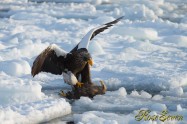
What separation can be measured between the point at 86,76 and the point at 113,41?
435cm

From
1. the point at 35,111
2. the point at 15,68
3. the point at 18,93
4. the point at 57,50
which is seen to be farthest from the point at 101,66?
the point at 35,111

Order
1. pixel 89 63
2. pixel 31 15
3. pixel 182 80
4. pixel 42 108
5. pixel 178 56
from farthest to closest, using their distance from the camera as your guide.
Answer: pixel 31 15 → pixel 178 56 → pixel 182 80 → pixel 89 63 → pixel 42 108

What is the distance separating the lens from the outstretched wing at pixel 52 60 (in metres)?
5.96

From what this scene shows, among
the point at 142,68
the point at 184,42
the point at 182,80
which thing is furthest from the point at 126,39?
the point at 182,80

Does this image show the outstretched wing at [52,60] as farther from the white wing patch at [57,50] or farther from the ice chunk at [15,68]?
the ice chunk at [15,68]

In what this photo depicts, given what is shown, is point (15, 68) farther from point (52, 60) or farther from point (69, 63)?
point (69, 63)

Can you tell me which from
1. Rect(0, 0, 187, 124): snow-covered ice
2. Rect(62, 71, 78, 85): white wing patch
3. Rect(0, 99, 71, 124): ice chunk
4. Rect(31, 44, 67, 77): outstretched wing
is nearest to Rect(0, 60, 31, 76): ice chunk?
Rect(0, 0, 187, 124): snow-covered ice

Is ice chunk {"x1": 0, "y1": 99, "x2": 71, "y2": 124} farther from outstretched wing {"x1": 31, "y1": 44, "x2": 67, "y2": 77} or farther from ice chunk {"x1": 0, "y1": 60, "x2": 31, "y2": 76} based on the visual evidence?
ice chunk {"x1": 0, "y1": 60, "x2": 31, "y2": 76}

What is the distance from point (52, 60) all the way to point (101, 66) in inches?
74.5

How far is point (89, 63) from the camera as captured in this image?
6.10 meters

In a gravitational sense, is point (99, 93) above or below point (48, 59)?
below

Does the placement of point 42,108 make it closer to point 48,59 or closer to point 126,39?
point 48,59

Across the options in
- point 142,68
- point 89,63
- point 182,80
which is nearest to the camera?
point 89,63

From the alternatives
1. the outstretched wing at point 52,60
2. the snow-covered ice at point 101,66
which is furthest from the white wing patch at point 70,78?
the snow-covered ice at point 101,66
